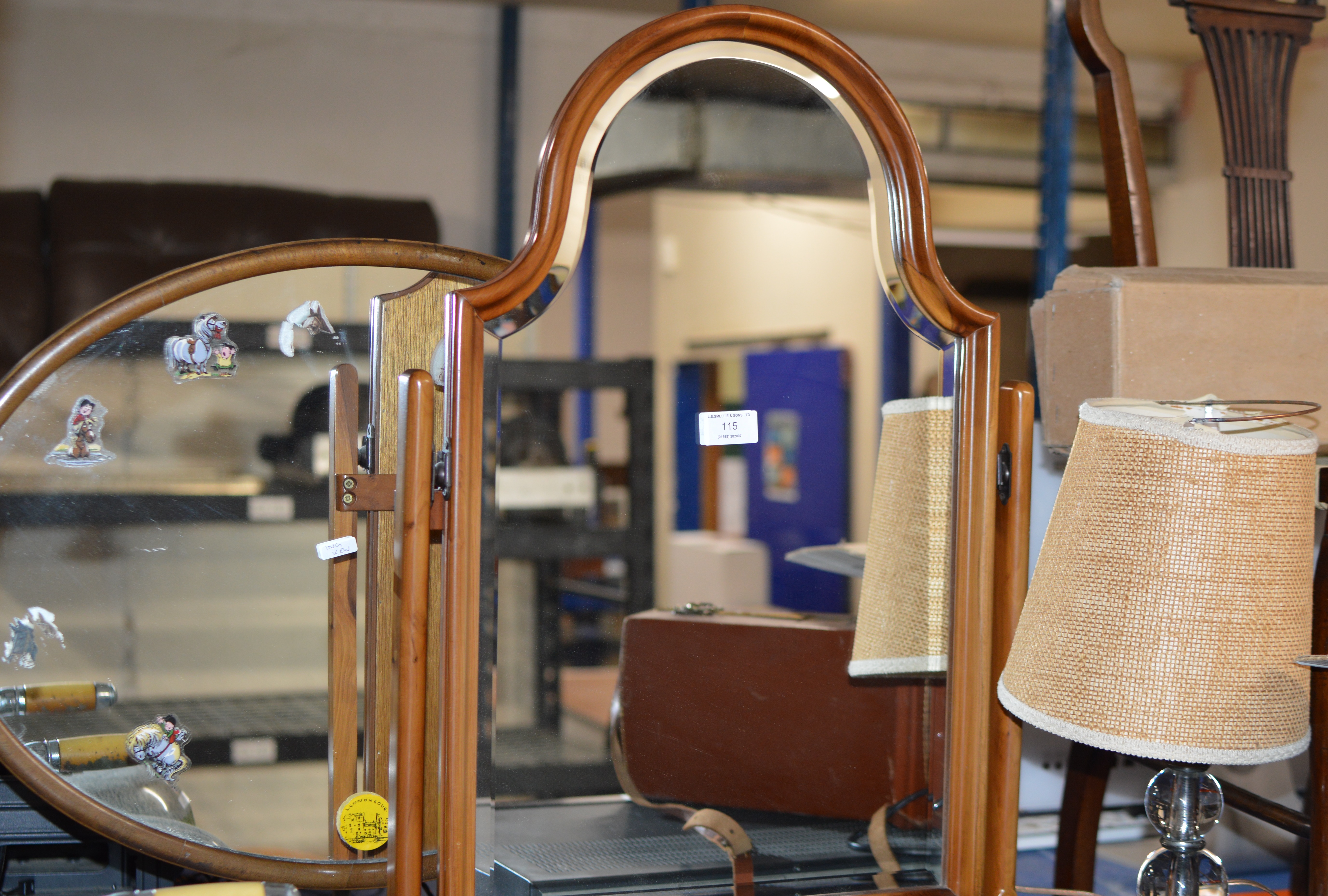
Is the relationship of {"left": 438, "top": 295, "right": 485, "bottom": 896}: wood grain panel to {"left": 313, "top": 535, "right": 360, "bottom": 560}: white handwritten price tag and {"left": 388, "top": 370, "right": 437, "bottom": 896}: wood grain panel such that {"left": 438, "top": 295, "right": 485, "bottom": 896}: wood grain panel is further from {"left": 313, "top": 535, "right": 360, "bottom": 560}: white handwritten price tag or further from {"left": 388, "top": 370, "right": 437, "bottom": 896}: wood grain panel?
{"left": 313, "top": 535, "right": 360, "bottom": 560}: white handwritten price tag

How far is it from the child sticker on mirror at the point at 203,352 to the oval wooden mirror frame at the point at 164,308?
0.11 ft

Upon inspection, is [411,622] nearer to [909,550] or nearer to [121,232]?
[909,550]

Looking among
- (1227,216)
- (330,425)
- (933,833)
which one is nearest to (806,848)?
(933,833)

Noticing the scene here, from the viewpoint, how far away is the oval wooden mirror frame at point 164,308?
1029mm

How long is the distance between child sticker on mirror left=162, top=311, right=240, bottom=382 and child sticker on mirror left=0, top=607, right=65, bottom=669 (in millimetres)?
255

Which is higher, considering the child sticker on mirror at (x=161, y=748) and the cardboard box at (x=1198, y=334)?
the cardboard box at (x=1198, y=334)

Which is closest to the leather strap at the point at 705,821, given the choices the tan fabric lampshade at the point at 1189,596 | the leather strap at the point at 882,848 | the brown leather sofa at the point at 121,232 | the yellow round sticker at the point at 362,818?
the leather strap at the point at 882,848

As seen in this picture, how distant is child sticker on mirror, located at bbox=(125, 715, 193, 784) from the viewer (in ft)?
3.57

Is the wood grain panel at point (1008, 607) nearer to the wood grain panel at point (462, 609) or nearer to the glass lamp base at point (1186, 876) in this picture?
the glass lamp base at point (1186, 876)

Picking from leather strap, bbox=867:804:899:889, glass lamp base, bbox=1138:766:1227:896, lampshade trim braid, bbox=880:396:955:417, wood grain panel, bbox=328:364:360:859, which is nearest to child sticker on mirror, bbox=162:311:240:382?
wood grain panel, bbox=328:364:360:859

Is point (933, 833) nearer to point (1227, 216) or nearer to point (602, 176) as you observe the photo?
point (602, 176)

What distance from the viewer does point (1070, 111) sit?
1924mm

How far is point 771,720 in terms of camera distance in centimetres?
114

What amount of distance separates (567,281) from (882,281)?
32cm
